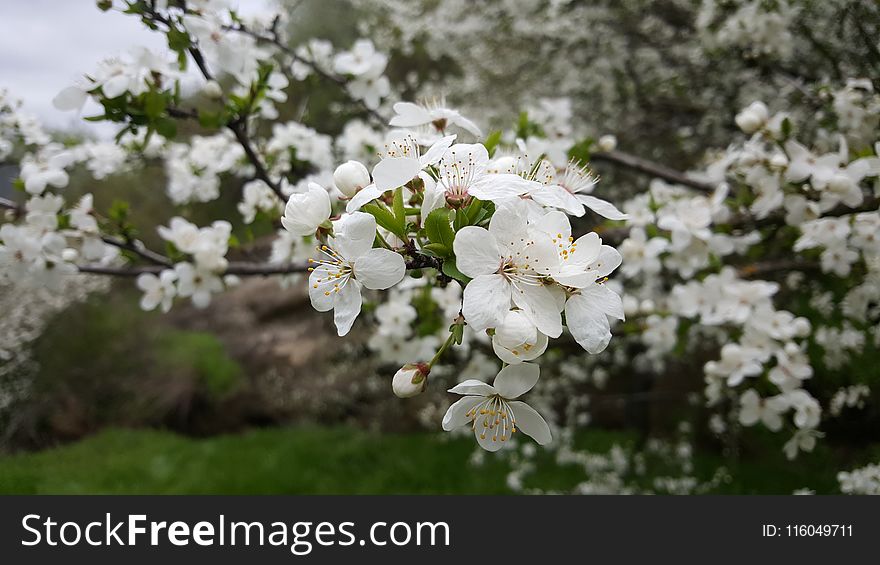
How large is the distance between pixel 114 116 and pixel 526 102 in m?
3.87

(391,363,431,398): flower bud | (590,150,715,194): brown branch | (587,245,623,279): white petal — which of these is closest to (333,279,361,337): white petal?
(391,363,431,398): flower bud

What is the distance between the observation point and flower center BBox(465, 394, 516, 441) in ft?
2.58

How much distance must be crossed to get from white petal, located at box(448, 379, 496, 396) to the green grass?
1.85 m

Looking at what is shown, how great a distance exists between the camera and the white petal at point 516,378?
708 mm

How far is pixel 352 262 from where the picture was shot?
2.34 feet

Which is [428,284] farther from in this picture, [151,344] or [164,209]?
[164,209]

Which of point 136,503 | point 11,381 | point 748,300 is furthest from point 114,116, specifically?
point 748,300

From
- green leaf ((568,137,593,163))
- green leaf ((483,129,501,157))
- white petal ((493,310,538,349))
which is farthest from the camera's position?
green leaf ((568,137,593,163))

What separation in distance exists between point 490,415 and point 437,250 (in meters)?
0.27

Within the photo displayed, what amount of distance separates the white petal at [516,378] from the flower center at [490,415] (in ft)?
0.14

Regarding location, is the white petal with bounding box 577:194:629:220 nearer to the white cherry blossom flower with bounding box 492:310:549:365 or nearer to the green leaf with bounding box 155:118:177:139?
the white cherry blossom flower with bounding box 492:310:549:365

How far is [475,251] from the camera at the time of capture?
661 mm

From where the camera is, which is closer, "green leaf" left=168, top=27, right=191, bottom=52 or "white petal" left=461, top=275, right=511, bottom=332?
"white petal" left=461, top=275, right=511, bottom=332

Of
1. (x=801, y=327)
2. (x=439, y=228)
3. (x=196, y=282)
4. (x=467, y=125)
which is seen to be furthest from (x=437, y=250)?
(x=801, y=327)
